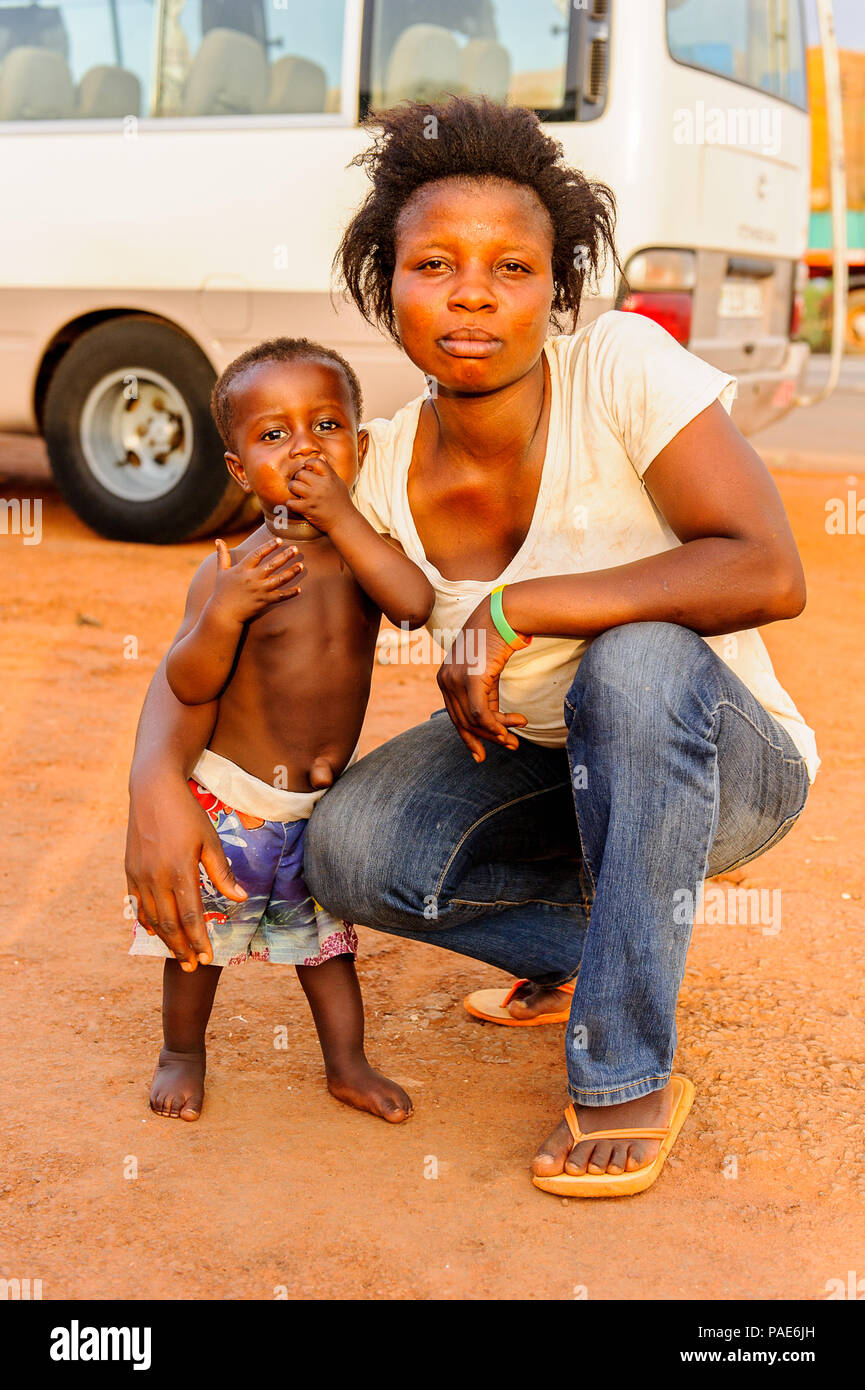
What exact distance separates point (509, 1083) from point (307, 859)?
54 cm

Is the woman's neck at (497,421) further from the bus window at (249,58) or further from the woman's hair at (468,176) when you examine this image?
the bus window at (249,58)

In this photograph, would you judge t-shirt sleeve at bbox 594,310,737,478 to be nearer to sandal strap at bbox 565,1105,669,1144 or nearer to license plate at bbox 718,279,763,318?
sandal strap at bbox 565,1105,669,1144

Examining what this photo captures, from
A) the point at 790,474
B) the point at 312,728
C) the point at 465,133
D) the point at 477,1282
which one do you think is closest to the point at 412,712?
the point at 312,728

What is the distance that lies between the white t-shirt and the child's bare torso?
147mm

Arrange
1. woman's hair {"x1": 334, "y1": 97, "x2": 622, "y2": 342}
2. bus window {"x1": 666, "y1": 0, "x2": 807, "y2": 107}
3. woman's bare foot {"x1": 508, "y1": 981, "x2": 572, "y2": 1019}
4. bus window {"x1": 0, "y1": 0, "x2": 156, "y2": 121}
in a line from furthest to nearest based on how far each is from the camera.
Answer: bus window {"x1": 0, "y1": 0, "x2": 156, "y2": 121}
bus window {"x1": 666, "y1": 0, "x2": 807, "y2": 107}
woman's bare foot {"x1": 508, "y1": 981, "x2": 572, "y2": 1019}
woman's hair {"x1": 334, "y1": 97, "x2": 622, "y2": 342}

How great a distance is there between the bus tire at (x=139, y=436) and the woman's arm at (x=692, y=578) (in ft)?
13.8

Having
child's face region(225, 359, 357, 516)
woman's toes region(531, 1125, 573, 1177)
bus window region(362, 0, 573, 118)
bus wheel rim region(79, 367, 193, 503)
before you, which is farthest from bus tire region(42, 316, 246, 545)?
woman's toes region(531, 1125, 573, 1177)

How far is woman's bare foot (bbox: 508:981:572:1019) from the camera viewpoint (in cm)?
265

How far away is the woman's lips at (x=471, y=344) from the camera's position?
2143 mm

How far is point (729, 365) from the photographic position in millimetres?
6234

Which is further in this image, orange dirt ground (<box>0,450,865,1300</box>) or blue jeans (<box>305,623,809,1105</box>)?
blue jeans (<box>305,623,809,1105</box>)

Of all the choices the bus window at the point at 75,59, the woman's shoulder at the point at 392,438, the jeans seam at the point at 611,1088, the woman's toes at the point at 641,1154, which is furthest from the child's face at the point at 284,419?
the bus window at the point at 75,59

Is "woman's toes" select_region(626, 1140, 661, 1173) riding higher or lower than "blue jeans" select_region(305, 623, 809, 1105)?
lower

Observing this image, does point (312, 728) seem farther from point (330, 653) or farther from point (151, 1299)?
point (151, 1299)
